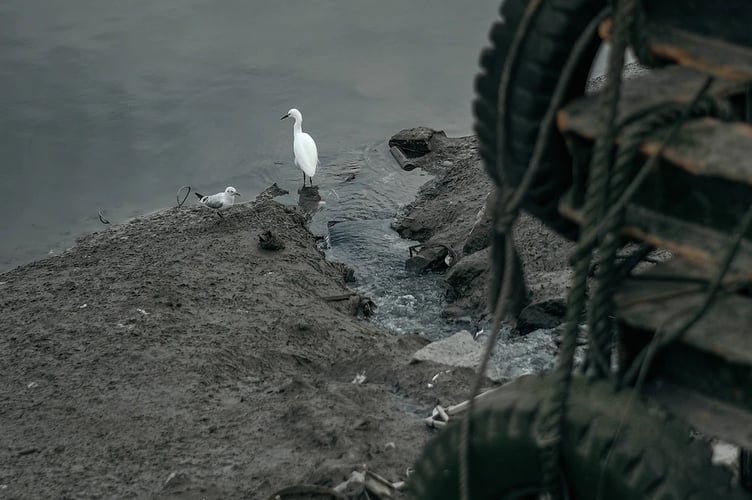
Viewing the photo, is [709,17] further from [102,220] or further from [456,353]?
[102,220]

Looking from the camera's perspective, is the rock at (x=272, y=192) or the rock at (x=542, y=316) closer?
the rock at (x=542, y=316)

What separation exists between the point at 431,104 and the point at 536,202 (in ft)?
39.6

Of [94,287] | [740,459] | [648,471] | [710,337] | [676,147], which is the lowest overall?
[94,287]

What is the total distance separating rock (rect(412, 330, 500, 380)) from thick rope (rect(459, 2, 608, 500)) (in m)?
3.60

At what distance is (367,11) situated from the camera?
60.3ft

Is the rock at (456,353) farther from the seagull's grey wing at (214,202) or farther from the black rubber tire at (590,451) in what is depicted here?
the seagull's grey wing at (214,202)

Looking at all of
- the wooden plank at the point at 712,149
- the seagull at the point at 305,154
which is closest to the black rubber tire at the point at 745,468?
the wooden plank at the point at 712,149

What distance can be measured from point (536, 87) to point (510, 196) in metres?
0.36

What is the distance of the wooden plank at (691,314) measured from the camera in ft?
9.71

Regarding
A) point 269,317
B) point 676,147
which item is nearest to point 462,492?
point 676,147

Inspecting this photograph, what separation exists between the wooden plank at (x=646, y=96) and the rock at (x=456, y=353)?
3.87 metres

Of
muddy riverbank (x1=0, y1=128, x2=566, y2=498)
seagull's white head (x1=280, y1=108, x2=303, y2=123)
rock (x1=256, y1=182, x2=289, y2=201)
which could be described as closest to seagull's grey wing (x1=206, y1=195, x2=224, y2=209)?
muddy riverbank (x1=0, y1=128, x2=566, y2=498)

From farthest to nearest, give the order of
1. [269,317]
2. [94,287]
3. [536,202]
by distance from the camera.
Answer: [94,287], [269,317], [536,202]

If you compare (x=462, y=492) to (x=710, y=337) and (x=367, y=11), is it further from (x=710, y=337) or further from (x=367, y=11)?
(x=367, y=11)
